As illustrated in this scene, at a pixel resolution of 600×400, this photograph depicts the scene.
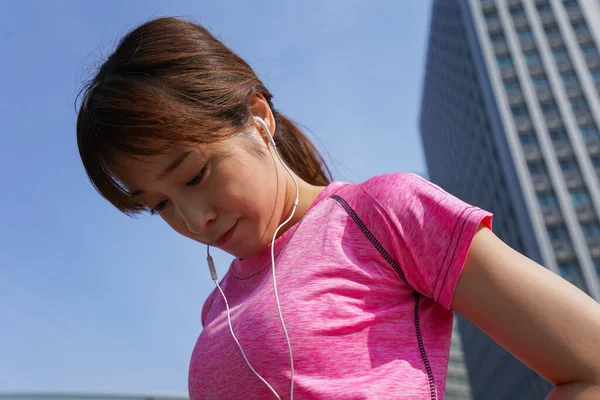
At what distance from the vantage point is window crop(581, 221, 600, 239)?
3894 cm

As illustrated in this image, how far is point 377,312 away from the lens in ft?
4.28

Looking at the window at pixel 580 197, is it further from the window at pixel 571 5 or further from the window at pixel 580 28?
the window at pixel 571 5

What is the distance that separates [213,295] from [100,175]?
570mm

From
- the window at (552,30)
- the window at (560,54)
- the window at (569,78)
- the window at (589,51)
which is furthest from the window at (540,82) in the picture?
the window at (552,30)

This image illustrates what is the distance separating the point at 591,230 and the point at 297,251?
4240 cm

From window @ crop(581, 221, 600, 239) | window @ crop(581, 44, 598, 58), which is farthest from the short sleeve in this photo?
window @ crop(581, 44, 598, 58)

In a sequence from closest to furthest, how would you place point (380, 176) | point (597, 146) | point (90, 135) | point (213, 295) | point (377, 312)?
point (377, 312) < point (380, 176) < point (90, 135) < point (213, 295) < point (597, 146)

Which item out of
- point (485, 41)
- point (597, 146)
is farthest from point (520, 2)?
point (597, 146)

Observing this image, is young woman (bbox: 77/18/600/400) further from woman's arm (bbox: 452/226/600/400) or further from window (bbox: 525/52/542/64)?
window (bbox: 525/52/542/64)

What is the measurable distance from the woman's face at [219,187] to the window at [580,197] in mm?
42646

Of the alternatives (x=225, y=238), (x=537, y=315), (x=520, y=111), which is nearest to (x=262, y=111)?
(x=225, y=238)

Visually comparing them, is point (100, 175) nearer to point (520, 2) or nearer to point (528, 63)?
point (528, 63)

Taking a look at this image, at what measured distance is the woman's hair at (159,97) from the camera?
4.75 ft

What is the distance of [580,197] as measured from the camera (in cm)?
4003
